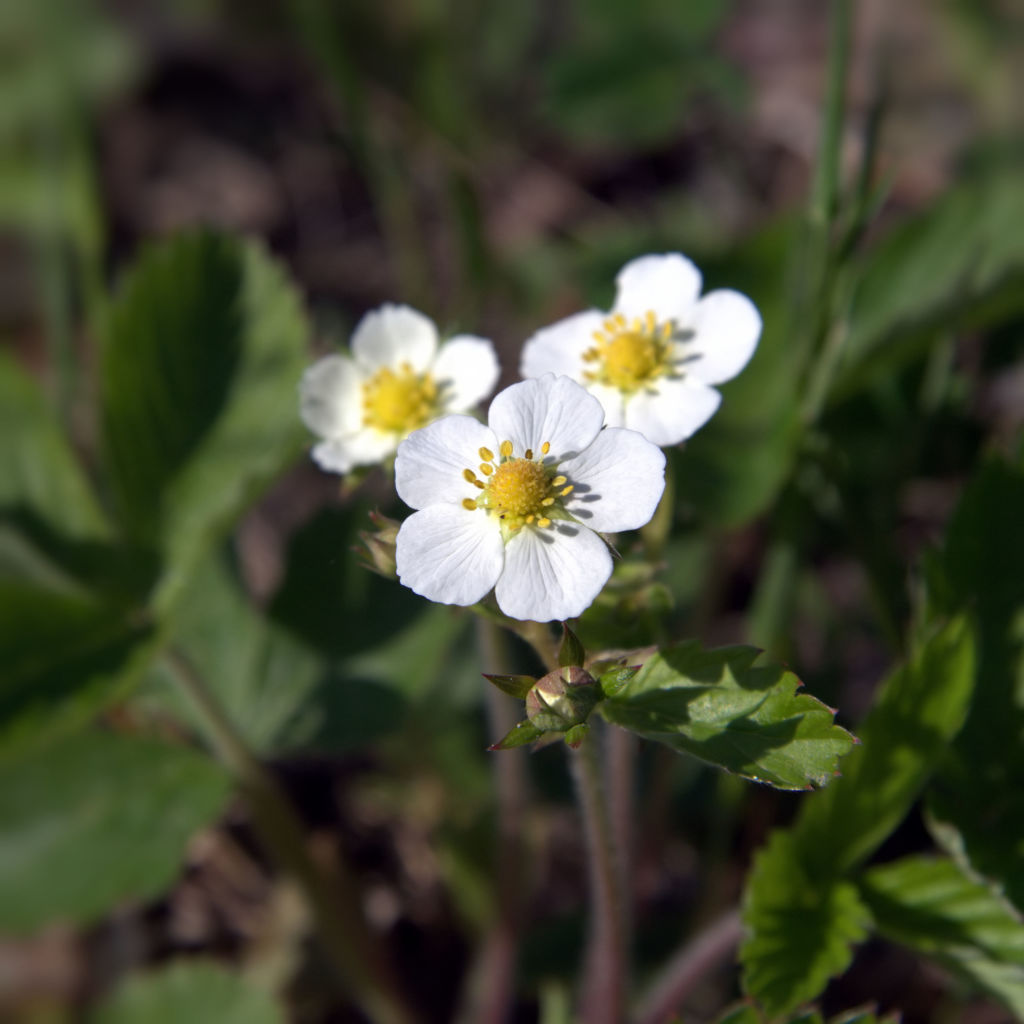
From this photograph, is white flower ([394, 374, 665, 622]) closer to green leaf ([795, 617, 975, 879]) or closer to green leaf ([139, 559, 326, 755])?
green leaf ([795, 617, 975, 879])

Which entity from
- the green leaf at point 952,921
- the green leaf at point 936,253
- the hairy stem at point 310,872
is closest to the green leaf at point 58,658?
the hairy stem at point 310,872

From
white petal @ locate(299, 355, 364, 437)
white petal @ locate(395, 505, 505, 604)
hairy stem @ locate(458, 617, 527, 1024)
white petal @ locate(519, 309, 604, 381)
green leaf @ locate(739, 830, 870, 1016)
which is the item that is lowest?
hairy stem @ locate(458, 617, 527, 1024)

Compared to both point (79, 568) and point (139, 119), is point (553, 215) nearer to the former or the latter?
point (139, 119)

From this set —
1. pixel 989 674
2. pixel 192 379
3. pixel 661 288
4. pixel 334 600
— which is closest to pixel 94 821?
pixel 334 600

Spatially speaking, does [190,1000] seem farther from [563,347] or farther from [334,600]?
[563,347]

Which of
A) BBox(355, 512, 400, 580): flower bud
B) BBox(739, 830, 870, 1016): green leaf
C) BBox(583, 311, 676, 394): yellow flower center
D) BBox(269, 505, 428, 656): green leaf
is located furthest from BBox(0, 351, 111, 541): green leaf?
BBox(739, 830, 870, 1016): green leaf

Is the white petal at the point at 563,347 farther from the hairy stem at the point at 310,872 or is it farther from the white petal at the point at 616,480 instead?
the hairy stem at the point at 310,872
